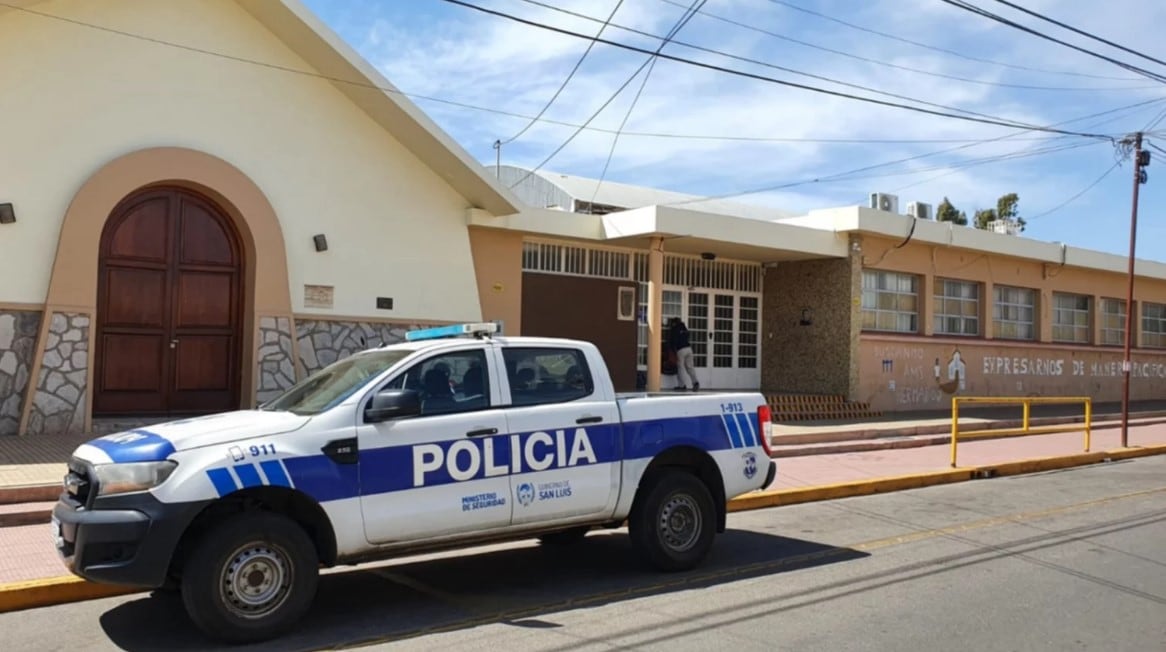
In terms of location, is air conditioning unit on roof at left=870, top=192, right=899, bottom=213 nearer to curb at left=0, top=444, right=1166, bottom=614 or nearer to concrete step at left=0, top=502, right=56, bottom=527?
curb at left=0, top=444, right=1166, bottom=614

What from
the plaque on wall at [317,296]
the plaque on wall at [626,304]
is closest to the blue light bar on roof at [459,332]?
the plaque on wall at [317,296]

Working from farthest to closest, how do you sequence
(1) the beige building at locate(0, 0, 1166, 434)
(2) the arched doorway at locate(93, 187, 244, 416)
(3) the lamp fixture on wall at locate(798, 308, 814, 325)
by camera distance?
1. (3) the lamp fixture on wall at locate(798, 308, 814, 325)
2. (2) the arched doorway at locate(93, 187, 244, 416)
3. (1) the beige building at locate(0, 0, 1166, 434)

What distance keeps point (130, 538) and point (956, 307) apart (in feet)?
68.7

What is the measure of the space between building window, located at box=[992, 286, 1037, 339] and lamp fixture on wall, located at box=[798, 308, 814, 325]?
5.82m

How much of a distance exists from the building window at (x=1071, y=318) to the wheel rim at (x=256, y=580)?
2425 centimetres

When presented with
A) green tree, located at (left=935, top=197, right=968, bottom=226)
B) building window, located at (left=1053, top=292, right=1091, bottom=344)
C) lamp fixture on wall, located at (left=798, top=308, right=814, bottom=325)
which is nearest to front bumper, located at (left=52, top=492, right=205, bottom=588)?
lamp fixture on wall, located at (left=798, top=308, right=814, bottom=325)

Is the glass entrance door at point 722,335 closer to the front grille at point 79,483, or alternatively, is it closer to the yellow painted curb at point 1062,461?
the yellow painted curb at point 1062,461

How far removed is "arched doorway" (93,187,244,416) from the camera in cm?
1265

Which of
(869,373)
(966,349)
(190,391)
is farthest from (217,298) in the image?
(966,349)

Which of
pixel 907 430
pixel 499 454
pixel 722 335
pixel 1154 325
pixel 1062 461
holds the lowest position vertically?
pixel 1062 461

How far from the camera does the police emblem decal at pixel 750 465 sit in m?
8.03

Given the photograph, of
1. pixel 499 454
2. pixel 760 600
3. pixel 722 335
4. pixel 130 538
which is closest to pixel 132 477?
pixel 130 538

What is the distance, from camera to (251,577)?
18.8ft

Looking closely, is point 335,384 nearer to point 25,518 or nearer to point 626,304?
point 25,518
